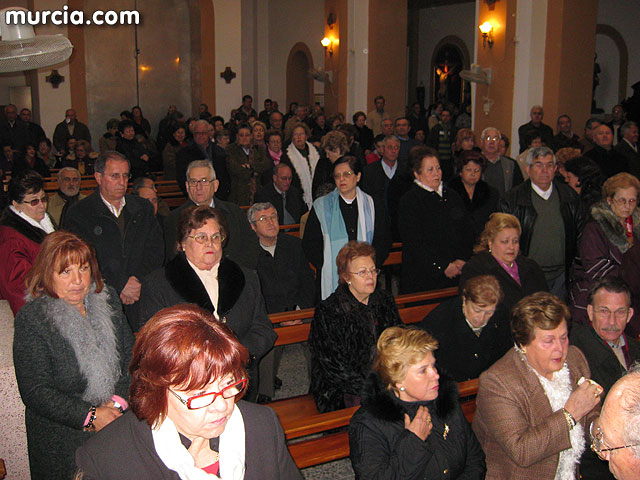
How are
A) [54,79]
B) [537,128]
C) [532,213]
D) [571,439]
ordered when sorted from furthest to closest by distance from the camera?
1. [54,79]
2. [537,128]
3. [532,213]
4. [571,439]

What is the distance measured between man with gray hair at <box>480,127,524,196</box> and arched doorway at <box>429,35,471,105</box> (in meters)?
13.1

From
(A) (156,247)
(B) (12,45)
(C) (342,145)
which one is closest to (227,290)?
(A) (156,247)

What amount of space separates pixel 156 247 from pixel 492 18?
26.5 feet

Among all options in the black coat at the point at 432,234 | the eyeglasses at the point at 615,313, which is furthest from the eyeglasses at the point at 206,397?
the black coat at the point at 432,234

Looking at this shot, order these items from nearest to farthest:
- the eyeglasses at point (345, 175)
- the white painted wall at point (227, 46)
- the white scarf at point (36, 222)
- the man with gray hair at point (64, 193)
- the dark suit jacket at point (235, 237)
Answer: the white scarf at point (36, 222) → the dark suit jacket at point (235, 237) → the eyeglasses at point (345, 175) → the man with gray hair at point (64, 193) → the white painted wall at point (227, 46)

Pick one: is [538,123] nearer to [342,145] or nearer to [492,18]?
[492,18]

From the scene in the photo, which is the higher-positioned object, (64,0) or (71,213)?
(64,0)

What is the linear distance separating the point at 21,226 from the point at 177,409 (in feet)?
8.06

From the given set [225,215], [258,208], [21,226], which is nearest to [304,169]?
[258,208]

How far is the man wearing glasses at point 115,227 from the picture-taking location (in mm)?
3941

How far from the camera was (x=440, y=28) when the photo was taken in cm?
1944

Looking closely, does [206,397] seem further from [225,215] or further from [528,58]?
[528,58]

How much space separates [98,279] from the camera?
2775 millimetres

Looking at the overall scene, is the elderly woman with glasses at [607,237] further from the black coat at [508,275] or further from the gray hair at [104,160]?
the gray hair at [104,160]
